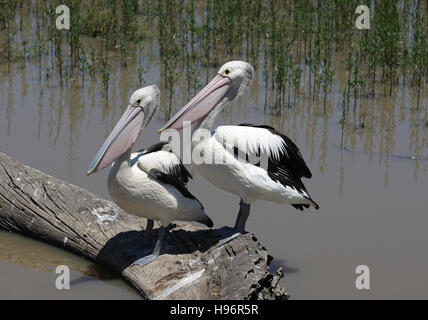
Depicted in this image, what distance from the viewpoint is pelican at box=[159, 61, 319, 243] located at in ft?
16.8

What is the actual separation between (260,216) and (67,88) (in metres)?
3.68

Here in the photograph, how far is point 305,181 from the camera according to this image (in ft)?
23.0

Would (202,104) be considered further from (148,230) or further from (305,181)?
(305,181)

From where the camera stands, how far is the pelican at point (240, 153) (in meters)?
5.11

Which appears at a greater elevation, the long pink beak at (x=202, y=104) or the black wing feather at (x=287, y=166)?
the long pink beak at (x=202, y=104)

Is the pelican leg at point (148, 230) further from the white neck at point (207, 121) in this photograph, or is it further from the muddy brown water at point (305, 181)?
the white neck at point (207, 121)

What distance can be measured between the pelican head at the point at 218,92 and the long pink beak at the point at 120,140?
0.25 meters

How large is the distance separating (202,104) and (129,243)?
3.24 ft

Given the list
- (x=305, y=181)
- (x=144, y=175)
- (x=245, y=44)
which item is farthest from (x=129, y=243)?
(x=245, y=44)

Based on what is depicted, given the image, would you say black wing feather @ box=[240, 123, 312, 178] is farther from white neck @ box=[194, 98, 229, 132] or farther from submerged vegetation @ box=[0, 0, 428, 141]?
submerged vegetation @ box=[0, 0, 428, 141]

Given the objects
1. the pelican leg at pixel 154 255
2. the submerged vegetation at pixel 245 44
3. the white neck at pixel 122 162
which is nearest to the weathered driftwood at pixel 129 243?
the pelican leg at pixel 154 255

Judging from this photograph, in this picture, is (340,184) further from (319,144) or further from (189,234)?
(189,234)

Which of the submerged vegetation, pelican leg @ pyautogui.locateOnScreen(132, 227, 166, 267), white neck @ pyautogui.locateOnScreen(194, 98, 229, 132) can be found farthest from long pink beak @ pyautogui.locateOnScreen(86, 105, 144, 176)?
the submerged vegetation

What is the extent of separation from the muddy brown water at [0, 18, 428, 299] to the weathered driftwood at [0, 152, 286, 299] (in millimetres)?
135
